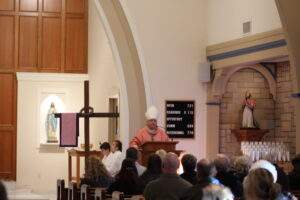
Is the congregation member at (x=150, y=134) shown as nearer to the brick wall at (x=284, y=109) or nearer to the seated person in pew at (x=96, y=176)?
the seated person in pew at (x=96, y=176)

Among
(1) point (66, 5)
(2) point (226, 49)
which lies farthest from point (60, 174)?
(2) point (226, 49)

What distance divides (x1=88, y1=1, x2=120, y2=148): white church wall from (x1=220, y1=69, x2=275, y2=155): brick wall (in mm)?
3345

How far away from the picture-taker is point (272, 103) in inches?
518

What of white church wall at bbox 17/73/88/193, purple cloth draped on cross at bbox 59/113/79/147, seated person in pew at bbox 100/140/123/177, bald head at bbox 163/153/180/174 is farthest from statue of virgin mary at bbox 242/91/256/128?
white church wall at bbox 17/73/88/193

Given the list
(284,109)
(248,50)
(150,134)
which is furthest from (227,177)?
(284,109)

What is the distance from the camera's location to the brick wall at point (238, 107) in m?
13.1

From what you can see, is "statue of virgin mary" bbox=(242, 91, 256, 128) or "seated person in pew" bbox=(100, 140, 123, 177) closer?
"seated person in pew" bbox=(100, 140, 123, 177)

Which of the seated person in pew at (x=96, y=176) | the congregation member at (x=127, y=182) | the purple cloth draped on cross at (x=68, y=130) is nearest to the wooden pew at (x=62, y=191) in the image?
the seated person in pew at (x=96, y=176)

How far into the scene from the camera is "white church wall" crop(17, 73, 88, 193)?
18484 millimetres

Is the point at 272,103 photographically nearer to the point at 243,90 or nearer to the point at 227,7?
the point at 243,90

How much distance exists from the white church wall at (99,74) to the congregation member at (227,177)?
8.57m

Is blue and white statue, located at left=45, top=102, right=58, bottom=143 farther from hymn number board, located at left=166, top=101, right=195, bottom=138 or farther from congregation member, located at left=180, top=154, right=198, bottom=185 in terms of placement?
congregation member, located at left=180, top=154, right=198, bottom=185

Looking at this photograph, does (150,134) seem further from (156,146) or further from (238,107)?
(238,107)

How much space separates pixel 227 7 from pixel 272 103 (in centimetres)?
197
